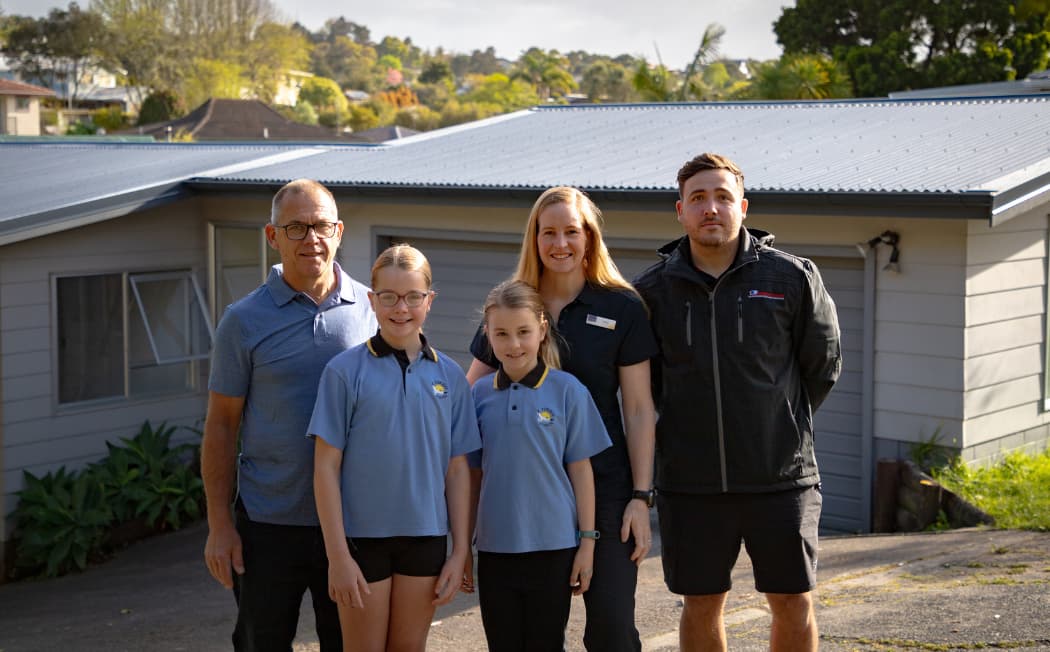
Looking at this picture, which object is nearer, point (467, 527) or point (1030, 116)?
point (467, 527)

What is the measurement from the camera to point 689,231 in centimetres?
433

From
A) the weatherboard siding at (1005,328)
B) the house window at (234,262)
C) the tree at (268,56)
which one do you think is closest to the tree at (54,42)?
the tree at (268,56)

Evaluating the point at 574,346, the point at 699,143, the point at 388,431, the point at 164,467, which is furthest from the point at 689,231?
the point at 164,467

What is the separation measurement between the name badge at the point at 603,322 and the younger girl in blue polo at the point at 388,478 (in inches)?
20.0

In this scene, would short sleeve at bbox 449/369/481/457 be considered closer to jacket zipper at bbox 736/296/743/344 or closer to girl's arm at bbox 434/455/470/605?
girl's arm at bbox 434/455/470/605

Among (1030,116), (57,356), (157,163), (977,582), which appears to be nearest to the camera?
(977,582)

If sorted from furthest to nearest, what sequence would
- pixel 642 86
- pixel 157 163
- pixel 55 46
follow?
pixel 55 46 → pixel 642 86 → pixel 157 163

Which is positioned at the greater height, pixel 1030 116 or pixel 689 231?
pixel 1030 116

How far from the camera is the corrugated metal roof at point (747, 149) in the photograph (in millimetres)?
9164

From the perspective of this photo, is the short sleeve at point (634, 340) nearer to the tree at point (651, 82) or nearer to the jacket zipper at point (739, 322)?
the jacket zipper at point (739, 322)

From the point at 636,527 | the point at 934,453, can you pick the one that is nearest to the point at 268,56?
the point at 934,453

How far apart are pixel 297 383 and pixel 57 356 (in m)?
8.46

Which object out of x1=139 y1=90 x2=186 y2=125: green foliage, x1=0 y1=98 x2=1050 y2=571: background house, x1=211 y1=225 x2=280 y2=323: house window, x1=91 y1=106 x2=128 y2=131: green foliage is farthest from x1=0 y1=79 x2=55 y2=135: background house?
x1=211 y1=225 x2=280 y2=323: house window

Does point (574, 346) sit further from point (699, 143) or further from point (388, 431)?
point (699, 143)
